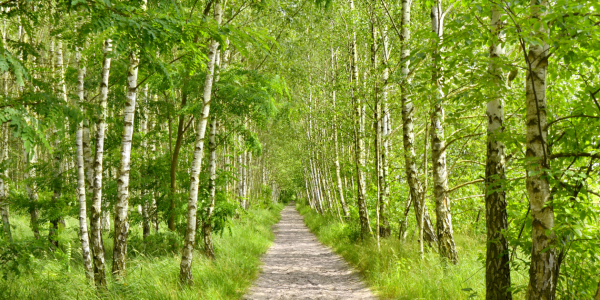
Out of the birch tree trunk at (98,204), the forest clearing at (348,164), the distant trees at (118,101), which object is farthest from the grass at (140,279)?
the distant trees at (118,101)

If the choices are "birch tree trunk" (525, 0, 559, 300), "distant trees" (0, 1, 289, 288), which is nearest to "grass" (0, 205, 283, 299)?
"distant trees" (0, 1, 289, 288)

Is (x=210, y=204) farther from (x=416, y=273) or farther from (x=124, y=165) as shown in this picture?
(x=416, y=273)

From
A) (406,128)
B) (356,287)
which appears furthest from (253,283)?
(406,128)

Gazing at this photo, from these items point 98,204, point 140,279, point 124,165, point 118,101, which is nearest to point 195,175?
point 124,165

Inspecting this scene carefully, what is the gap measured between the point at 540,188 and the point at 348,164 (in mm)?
10048

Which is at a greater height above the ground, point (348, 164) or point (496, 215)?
point (348, 164)

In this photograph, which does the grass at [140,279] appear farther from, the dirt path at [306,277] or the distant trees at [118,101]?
the dirt path at [306,277]

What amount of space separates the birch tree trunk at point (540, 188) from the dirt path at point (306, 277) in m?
3.87

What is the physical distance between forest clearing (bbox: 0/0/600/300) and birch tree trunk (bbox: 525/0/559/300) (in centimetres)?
1

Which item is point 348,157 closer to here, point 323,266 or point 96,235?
point 323,266

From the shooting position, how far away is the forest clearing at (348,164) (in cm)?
294

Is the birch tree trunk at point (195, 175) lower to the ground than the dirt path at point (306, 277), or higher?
higher

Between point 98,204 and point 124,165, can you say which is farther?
point 124,165

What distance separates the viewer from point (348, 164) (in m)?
12.9
